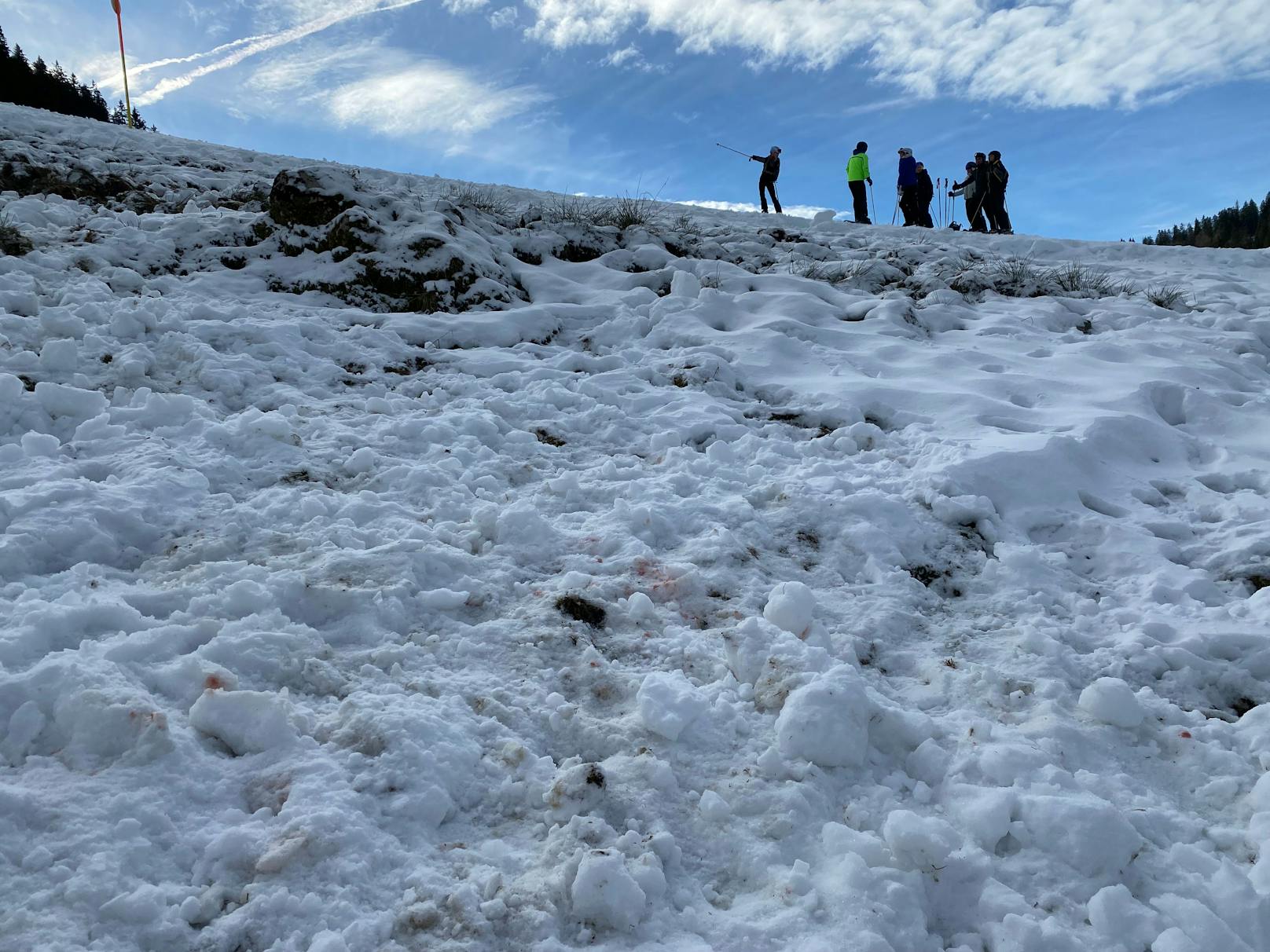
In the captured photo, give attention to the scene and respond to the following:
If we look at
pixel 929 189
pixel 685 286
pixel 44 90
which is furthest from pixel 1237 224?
pixel 44 90

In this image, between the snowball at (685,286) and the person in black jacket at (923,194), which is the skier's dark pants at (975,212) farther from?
the snowball at (685,286)

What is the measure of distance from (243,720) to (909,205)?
15.4 metres

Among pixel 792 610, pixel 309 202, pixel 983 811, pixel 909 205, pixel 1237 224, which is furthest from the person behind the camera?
pixel 1237 224

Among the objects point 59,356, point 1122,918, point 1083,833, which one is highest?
point 59,356

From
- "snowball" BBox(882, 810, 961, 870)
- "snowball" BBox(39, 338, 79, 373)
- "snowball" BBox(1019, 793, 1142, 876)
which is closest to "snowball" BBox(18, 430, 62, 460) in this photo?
"snowball" BBox(39, 338, 79, 373)

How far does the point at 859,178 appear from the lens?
14.3m

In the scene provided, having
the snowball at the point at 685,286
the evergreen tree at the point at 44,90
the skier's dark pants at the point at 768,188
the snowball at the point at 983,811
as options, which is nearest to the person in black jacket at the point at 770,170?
the skier's dark pants at the point at 768,188

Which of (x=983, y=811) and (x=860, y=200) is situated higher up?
(x=860, y=200)

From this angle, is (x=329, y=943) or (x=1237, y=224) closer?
(x=329, y=943)

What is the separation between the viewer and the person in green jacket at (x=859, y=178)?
14.3m

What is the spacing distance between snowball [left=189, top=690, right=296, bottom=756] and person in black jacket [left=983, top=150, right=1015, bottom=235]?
554 inches

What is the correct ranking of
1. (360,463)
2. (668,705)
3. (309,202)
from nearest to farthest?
(668,705)
(360,463)
(309,202)

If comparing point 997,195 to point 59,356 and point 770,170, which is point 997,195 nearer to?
point 770,170

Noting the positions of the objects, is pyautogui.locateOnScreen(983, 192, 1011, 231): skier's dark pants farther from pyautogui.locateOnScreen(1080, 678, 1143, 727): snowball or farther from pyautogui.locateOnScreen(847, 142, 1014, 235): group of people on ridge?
pyautogui.locateOnScreen(1080, 678, 1143, 727): snowball
